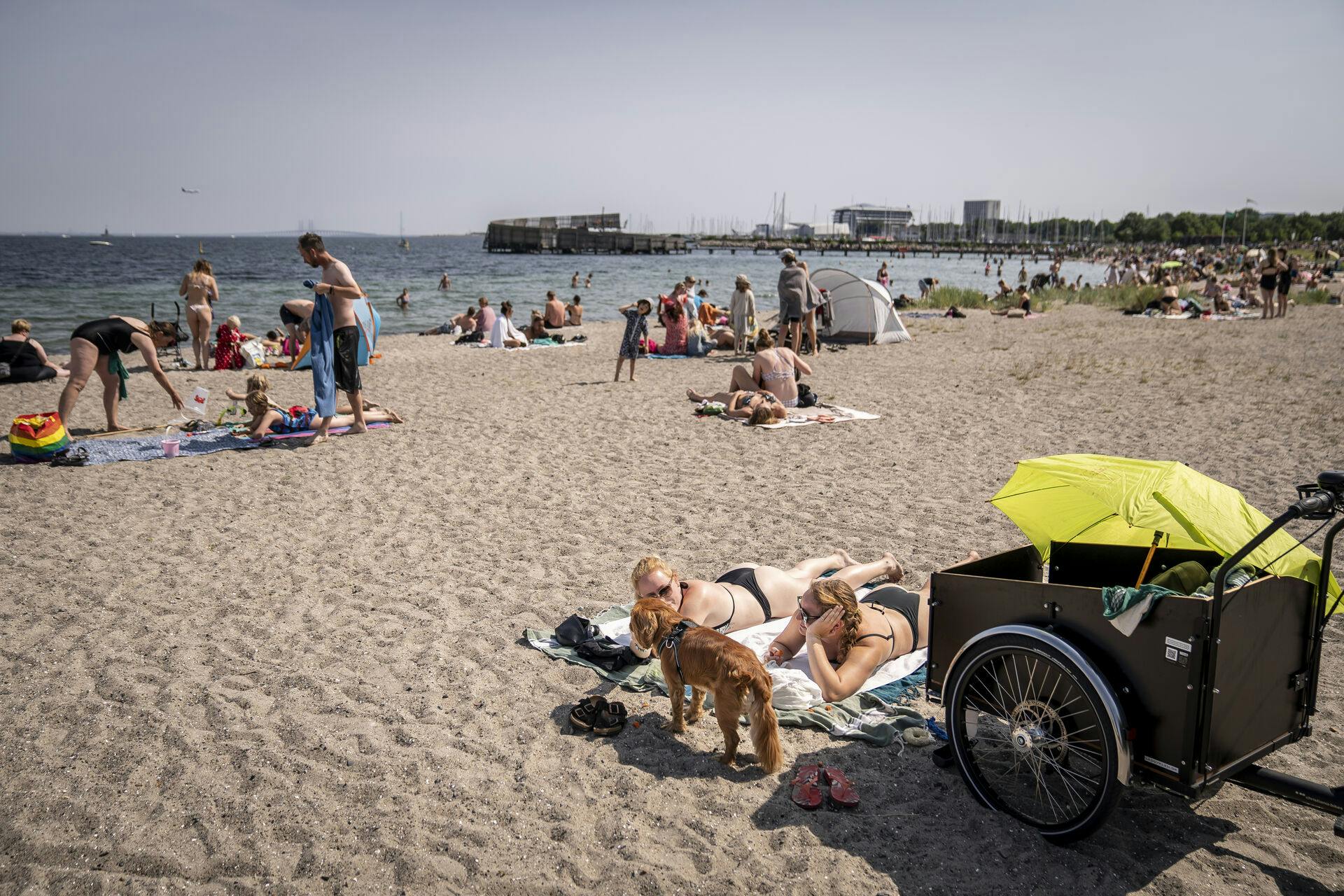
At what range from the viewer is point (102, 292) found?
33562 mm

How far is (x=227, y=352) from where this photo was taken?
14.5m

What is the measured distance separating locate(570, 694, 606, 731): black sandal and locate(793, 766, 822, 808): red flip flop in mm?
936

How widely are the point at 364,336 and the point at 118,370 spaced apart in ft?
8.84

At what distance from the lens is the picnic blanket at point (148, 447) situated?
26.9 ft

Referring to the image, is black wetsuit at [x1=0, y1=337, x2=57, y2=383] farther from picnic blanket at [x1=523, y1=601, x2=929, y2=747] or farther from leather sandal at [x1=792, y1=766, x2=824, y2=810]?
leather sandal at [x1=792, y1=766, x2=824, y2=810]

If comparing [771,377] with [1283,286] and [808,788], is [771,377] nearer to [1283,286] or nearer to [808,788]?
[808,788]

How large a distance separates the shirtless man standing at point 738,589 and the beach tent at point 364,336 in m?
6.06

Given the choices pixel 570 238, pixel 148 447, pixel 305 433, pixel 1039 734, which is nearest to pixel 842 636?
pixel 1039 734

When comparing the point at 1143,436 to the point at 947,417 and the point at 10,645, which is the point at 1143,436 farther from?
the point at 10,645

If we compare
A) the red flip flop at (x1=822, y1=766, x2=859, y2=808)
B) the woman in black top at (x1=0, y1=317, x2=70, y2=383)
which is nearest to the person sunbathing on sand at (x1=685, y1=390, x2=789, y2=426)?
the red flip flop at (x1=822, y1=766, x2=859, y2=808)

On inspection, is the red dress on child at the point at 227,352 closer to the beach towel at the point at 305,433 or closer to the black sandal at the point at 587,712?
the beach towel at the point at 305,433

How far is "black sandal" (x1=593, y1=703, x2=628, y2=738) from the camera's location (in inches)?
144

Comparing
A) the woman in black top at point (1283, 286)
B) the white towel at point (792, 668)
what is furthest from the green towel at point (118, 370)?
the woman in black top at point (1283, 286)

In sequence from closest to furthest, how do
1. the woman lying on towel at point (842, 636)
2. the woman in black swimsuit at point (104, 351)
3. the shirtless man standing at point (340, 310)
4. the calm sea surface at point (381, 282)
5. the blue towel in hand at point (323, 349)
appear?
the woman lying on towel at point (842, 636)
the shirtless man standing at point (340, 310)
the blue towel in hand at point (323, 349)
the woman in black swimsuit at point (104, 351)
the calm sea surface at point (381, 282)
